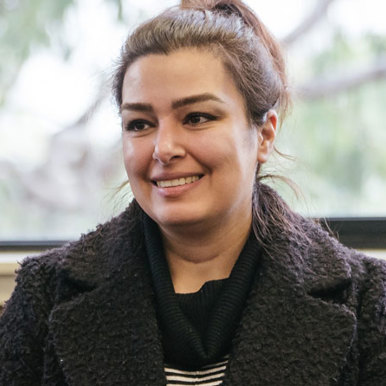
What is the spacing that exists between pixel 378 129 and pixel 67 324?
88 cm

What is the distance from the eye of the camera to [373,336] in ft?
3.85

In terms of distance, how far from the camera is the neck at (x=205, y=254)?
1.26 m

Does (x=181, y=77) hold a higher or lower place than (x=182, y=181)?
higher

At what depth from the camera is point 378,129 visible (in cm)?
162

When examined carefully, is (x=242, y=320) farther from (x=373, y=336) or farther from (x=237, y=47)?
(x=237, y=47)

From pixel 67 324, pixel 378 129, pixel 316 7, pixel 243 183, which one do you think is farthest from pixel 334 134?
pixel 67 324

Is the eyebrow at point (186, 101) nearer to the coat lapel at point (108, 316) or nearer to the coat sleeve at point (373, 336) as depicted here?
the coat lapel at point (108, 316)

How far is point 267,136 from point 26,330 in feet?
1.92

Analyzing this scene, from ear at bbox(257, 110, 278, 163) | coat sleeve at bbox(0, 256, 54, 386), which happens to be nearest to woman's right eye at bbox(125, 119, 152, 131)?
ear at bbox(257, 110, 278, 163)

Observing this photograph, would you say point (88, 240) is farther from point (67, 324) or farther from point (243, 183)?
point (243, 183)

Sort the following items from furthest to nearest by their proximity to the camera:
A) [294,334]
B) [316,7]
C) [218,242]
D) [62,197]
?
[62,197]
[316,7]
[218,242]
[294,334]

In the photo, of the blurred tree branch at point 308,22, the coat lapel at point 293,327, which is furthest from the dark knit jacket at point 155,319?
the blurred tree branch at point 308,22

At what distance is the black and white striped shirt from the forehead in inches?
18.8

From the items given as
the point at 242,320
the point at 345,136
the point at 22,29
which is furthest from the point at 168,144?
the point at 22,29
